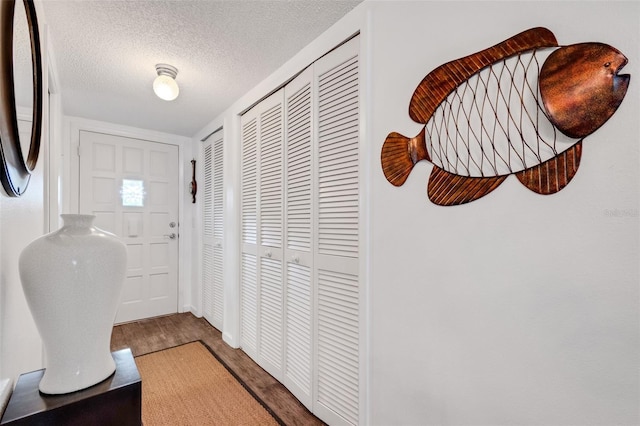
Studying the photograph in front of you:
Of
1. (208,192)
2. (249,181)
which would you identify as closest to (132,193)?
(208,192)

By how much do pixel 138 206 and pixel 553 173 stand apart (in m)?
3.67

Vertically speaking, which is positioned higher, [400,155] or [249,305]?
[400,155]

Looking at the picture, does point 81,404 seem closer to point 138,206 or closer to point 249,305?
point 249,305

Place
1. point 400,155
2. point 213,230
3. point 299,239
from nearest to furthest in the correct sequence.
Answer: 1. point 400,155
2. point 299,239
3. point 213,230

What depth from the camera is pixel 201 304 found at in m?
3.37

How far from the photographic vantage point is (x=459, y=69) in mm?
1028

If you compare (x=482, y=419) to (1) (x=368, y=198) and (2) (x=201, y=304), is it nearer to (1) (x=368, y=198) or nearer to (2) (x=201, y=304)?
(1) (x=368, y=198)

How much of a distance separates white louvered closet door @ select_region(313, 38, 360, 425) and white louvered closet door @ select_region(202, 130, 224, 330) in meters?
1.57

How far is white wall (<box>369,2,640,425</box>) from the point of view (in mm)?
716

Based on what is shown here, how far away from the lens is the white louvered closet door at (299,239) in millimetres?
1750

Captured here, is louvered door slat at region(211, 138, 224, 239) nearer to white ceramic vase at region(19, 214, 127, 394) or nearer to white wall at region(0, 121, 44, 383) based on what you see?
white wall at region(0, 121, 44, 383)

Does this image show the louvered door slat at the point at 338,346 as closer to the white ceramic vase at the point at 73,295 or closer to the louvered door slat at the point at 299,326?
the louvered door slat at the point at 299,326

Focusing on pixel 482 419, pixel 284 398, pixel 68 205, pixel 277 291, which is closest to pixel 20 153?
pixel 277 291

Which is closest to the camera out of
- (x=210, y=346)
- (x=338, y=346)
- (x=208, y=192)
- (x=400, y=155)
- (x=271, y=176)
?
(x=400, y=155)
